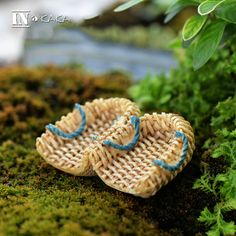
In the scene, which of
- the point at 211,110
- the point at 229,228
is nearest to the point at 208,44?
the point at 211,110

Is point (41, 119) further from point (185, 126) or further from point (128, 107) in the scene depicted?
point (185, 126)

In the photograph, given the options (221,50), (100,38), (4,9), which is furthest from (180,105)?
(4,9)

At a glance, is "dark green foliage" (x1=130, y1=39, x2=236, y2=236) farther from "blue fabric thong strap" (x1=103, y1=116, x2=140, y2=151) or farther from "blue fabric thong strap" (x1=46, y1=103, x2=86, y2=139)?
"blue fabric thong strap" (x1=46, y1=103, x2=86, y2=139)

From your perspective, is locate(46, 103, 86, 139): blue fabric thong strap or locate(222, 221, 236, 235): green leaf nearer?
locate(222, 221, 236, 235): green leaf

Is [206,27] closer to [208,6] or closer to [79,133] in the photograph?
[208,6]

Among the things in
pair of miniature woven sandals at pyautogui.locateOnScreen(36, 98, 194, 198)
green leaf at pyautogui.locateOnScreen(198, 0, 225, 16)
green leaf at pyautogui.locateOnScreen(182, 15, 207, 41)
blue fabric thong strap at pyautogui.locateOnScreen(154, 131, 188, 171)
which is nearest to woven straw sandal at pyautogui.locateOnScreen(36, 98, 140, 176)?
pair of miniature woven sandals at pyautogui.locateOnScreen(36, 98, 194, 198)

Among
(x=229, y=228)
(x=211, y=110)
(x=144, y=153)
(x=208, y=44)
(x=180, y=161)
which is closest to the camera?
(x=229, y=228)
